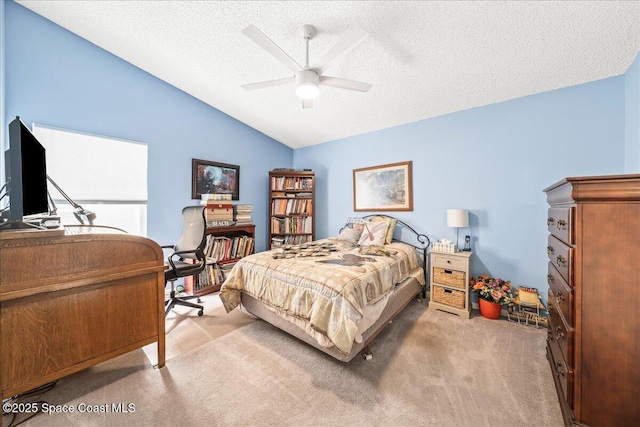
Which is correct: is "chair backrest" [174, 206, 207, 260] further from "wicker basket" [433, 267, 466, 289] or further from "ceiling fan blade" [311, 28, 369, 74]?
"wicker basket" [433, 267, 466, 289]

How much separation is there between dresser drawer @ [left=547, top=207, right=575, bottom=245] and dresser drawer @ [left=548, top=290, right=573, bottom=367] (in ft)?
1.64

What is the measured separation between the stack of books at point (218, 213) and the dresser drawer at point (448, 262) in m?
3.11

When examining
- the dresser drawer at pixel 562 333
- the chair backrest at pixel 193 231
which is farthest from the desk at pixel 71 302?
the dresser drawer at pixel 562 333

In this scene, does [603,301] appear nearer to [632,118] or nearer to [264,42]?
[632,118]

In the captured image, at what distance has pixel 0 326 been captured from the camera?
1.23 m

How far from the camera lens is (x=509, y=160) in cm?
277

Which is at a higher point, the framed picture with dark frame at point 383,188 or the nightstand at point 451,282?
the framed picture with dark frame at point 383,188

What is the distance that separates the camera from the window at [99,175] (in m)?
2.61

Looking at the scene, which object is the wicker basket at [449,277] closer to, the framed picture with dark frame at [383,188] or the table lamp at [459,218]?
the table lamp at [459,218]

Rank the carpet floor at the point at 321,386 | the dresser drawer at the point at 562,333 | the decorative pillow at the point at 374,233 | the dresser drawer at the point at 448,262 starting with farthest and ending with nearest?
the decorative pillow at the point at 374,233, the dresser drawer at the point at 448,262, the carpet floor at the point at 321,386, the dresser drawer at the point at 562,333

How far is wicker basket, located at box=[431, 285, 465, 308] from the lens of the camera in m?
2.73

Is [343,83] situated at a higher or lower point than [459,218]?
higher

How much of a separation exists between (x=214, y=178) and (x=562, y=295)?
425cm

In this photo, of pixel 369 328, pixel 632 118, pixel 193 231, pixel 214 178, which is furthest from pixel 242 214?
pixel 632 118
